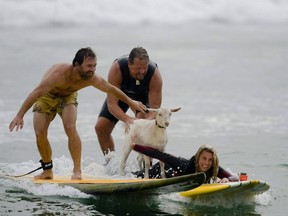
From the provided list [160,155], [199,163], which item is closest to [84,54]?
[160,155]

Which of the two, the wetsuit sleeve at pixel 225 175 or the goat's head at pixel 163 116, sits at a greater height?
the goat's head at pixel 163 116

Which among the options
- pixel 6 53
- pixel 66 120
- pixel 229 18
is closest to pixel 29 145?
pixel 66 120

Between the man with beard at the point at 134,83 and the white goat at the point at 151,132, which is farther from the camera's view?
the man with beard at the point at 134,83

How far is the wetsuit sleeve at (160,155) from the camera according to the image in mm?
10641

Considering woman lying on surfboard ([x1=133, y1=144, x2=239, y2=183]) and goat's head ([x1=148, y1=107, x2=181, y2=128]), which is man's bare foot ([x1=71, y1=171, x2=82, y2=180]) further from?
goat's head ([x1=148, y1=107, x2=181, y2=128])

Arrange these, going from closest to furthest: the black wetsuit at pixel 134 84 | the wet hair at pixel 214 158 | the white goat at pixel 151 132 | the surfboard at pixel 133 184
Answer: the surfboard at pixel 133 184 < the wet hair at pixel 214 158 < the white goat at pixel 151 132 < the black wetsuit at pixel 134 84

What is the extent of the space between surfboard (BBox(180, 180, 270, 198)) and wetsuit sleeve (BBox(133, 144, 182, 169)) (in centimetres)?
Result: 40

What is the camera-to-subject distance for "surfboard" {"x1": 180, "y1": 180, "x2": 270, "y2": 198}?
10211mm

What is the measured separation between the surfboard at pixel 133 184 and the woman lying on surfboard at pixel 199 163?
0.36 metres

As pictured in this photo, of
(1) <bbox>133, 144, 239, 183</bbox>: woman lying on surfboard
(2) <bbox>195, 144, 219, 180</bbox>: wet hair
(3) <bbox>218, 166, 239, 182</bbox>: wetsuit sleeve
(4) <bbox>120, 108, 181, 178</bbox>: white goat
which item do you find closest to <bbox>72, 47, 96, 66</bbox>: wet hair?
(4) <bbox>120, 108, 181, 178</bbox>: white goat

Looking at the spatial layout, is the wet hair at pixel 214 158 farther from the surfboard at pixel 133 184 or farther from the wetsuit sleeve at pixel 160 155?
the surfboard at pixel 133 184

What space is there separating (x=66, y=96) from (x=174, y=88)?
14.1 metres

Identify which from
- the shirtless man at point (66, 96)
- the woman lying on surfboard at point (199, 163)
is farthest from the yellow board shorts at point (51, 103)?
the woman lying on surfboard at point (199, 163)

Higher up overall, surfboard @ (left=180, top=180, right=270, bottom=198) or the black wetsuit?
the black wetsuit
